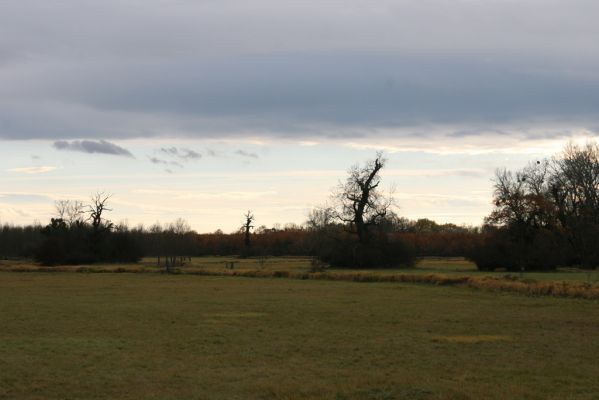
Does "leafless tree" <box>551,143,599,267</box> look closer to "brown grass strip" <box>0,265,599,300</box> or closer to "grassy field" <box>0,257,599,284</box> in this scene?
"grassy field" <box>0,257,599,284</box>

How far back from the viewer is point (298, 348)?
66.4 feet

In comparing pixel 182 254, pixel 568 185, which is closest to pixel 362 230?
pixel 568 185

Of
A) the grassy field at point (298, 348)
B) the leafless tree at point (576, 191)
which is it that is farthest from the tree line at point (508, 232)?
the grassy field at point (298, 348)

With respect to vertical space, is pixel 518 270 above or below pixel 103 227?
below

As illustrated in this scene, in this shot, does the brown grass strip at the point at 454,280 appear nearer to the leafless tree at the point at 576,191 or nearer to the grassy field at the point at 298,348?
the grassy field at the point at 298,348

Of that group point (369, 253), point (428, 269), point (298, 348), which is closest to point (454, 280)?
point (428, 269)

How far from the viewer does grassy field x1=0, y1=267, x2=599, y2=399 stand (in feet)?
47.4

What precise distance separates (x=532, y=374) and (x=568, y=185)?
78205mm

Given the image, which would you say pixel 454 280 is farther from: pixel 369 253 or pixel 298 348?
pixel 369 253

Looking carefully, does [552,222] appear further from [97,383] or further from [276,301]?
[97,383]

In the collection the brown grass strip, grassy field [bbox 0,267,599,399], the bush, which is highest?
the bush

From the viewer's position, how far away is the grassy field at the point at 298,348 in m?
14.5

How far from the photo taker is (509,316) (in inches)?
1167

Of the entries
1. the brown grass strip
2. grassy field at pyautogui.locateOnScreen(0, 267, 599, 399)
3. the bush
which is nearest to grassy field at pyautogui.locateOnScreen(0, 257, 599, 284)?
the bush
